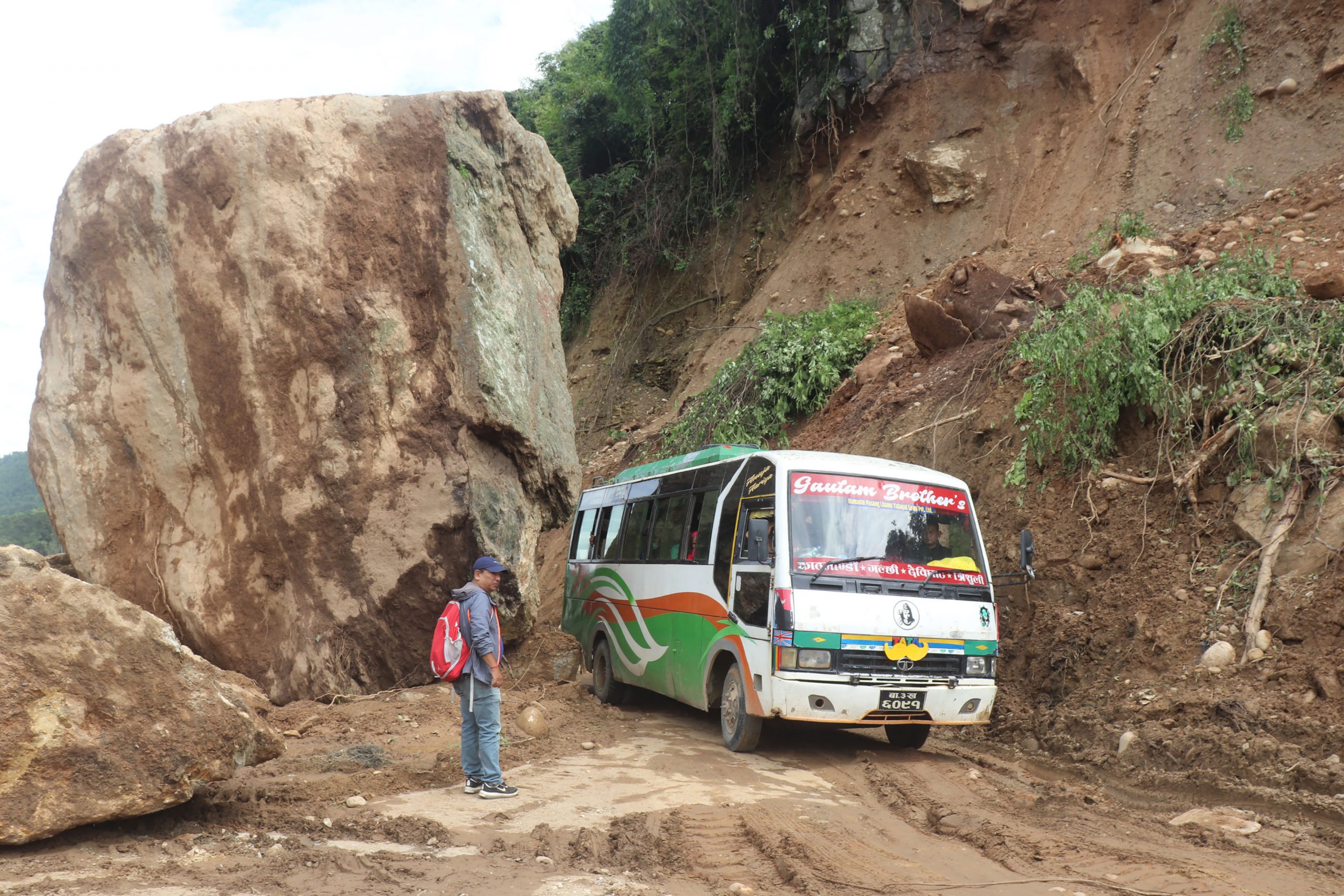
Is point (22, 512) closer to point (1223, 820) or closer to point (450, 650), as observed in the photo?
point (450, 650)

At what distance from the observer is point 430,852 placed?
16.9ft

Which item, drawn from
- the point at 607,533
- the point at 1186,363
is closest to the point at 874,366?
the point at 607,533

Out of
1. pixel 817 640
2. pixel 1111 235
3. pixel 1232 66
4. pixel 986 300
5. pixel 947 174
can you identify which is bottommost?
pixel 817 640

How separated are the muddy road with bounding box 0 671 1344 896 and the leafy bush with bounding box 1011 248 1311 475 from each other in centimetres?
351

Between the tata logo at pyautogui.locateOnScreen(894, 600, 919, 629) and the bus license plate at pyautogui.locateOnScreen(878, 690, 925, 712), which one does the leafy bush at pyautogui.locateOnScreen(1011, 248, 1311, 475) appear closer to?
the tata logo at pyautogui.locateOnScreen(894, 600, 919, 629)

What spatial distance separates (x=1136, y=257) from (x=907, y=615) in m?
6.92

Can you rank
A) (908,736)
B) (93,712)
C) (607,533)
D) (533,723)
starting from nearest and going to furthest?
1. (93,712)
2. (908,736)
3. (533,723)
4. (607,533)

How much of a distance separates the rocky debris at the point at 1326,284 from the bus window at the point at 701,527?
19.5 ft

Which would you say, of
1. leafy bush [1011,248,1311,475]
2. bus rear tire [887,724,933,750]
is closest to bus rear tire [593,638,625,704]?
bus rear tire [887,724,933,750]

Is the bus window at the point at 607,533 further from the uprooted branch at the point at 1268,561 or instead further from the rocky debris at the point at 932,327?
the uprooted branch at the point at 1268,561

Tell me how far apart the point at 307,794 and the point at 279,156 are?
6.43 meters

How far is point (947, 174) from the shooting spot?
57.1 ft

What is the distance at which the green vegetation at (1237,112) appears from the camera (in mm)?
14008

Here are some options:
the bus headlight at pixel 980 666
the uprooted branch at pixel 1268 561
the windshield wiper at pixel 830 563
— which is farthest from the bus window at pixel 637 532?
the uprooted branch at pixel 1268 561
